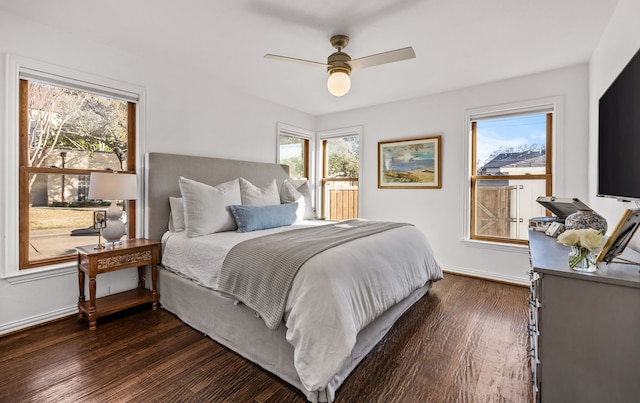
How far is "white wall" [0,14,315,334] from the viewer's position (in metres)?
2.33

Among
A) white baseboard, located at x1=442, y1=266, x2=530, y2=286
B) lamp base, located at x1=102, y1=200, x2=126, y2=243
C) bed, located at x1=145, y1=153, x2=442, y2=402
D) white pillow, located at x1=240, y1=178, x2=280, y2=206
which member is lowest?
white baseboard, located at x1=442, y1=266, x2=530, y2=286

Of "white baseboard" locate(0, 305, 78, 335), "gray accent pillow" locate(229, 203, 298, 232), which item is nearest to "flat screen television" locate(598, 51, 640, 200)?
"gray accent pillow" locate(229, 203, 298, 232)

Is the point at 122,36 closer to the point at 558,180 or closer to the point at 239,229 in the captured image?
the point at 239,229

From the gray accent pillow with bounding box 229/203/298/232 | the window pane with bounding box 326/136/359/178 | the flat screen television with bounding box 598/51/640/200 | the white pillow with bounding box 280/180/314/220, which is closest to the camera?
the flat screen television with bounding box 598/51/640/200

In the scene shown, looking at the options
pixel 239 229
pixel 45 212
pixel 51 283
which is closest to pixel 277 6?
pixel 239 229

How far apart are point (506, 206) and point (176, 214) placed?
3916 mm

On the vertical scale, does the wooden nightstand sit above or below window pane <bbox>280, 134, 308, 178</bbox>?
below

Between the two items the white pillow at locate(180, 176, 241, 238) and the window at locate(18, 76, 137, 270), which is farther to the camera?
the white pillow at locate(180, 176, 241, 238)

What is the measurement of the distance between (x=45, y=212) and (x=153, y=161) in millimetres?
954

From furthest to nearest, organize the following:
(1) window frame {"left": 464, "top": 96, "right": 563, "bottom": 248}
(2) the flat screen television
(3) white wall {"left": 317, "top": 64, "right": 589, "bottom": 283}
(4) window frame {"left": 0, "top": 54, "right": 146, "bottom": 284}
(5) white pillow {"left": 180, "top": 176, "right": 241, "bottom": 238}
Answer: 1. (1) window frame {"left": 464, "top": 96, "right": 563, "bottom": 248}
2. (3) white wall {"left": 317, "top": 64, "right": 589, "bottom": 283}
3. (5) white pillow {"left": 180, "top": 176, "right": 241, "bottom": 238}
4. (4) window frame {"left": 0, "top": 54, "right": 146, "bottom": 284}
5. (2) the flat screen television

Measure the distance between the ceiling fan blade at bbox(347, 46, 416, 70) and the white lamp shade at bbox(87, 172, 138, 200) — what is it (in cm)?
215

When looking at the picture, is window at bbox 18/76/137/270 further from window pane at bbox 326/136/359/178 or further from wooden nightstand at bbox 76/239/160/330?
window pane at bbox 326/136/359/178

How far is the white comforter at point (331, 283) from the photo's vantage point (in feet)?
5.24

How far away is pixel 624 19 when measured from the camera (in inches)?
78.2
